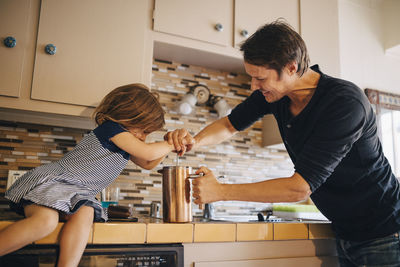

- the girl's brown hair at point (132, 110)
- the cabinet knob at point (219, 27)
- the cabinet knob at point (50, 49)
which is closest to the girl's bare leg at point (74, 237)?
the girl's brown hair at point (132, 110)

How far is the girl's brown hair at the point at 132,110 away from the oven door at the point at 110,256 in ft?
1.66

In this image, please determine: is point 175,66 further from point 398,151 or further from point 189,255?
point 398,151

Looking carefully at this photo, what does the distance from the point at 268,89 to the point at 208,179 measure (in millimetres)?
380

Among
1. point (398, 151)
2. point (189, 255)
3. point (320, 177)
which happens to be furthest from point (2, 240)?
point (398, 151)

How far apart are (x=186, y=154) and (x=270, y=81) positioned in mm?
1127

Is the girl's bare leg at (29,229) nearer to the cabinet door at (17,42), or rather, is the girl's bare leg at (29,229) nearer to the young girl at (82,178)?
the young girl at (82,178)

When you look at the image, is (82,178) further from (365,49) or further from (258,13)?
(365,49)

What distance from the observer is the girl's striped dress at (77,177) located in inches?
40.9

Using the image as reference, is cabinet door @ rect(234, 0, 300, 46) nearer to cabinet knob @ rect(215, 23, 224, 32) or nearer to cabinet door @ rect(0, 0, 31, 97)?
cabinet knob @ rect(215, 23, 224, 32)

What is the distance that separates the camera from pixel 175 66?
223 centimetres

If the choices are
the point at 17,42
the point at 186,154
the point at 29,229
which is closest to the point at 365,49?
the point at 186,154

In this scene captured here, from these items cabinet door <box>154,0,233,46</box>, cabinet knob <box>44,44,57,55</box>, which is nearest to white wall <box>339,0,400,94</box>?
cabinet door <box>154,0,233,46</box>

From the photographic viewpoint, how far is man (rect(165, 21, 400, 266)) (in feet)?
3.41

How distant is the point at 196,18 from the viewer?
194 cm
